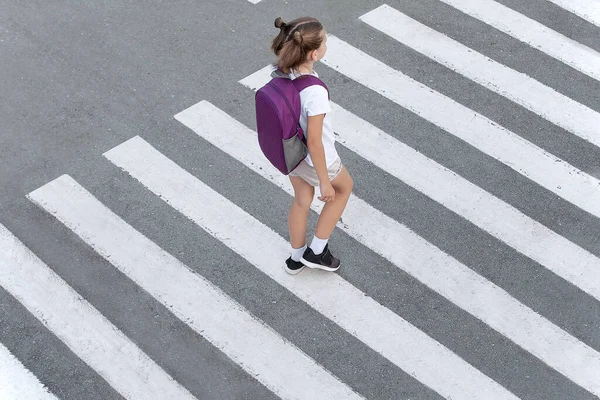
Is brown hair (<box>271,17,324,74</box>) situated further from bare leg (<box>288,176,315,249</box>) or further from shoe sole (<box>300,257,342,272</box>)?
shoe sole (<box>300,257,342,272</box>)

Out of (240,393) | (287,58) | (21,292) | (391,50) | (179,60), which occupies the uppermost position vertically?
(287,58)

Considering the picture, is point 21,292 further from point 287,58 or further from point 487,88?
point 487,88

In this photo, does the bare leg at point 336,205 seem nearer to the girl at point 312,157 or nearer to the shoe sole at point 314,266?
the girl at point 312,157

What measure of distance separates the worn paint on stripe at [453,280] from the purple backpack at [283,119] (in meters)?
1.42

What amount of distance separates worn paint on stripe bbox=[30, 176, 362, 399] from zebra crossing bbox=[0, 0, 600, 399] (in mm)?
10

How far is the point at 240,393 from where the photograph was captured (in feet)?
17.0

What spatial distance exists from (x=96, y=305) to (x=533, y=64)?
A: 4.60 m

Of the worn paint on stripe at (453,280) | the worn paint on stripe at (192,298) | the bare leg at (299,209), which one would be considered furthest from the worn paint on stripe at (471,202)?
the worn paint on stripe at (192,298)

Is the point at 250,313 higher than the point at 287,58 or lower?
lower

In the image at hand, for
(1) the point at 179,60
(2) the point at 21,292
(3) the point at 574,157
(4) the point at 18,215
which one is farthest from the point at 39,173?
(3) the point at 574,157

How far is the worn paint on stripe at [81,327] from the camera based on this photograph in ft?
17.1

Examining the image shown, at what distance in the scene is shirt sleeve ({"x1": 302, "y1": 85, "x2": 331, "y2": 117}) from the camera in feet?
14.9

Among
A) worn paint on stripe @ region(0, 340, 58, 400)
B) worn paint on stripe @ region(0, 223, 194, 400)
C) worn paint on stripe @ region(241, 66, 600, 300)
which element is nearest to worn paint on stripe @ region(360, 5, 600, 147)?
worn paint on stripe @ region(241, 66, 600, 300)

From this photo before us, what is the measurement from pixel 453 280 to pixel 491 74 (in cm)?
248
